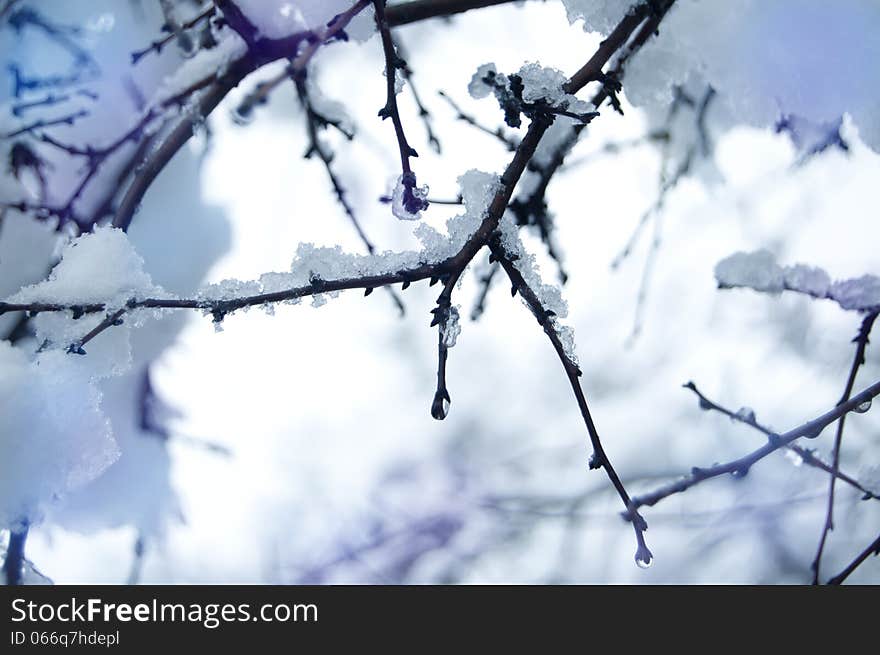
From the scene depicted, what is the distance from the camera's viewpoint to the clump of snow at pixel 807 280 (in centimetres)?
116

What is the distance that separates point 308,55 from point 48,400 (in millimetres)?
640

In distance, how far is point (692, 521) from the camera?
3596 millimetres

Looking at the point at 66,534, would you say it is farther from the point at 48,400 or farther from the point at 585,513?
the point at 585,513

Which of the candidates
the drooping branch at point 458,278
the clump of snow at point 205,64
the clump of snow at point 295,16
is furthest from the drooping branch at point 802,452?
the clump of snow at point 205,64

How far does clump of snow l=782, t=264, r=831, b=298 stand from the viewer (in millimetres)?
1158

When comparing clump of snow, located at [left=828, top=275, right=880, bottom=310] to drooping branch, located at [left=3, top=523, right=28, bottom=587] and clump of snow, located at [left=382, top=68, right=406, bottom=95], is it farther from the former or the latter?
drooping branch, located at [left=3, top=523, right=28, bottom=587]

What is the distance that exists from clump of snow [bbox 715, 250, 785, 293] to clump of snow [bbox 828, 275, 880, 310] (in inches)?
3.7

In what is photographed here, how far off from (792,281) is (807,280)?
3 cm

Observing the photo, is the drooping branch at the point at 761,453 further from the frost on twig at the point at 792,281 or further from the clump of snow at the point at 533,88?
the clump of snow at the point at 533,88

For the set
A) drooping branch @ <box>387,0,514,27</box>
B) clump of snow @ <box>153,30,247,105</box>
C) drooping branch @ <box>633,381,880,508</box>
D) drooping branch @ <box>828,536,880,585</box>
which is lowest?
drooping branch @ <box>828,536,880,585</box>

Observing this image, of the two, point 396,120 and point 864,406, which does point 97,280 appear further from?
point 864,406

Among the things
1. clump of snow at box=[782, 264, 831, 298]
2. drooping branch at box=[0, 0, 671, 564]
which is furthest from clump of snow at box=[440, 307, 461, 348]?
clump of snow at box=[782, 264, 831, 298]

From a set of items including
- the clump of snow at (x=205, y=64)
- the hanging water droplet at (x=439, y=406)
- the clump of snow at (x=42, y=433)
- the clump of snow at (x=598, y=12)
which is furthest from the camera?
the clump of snow at (x=205, y=64)
